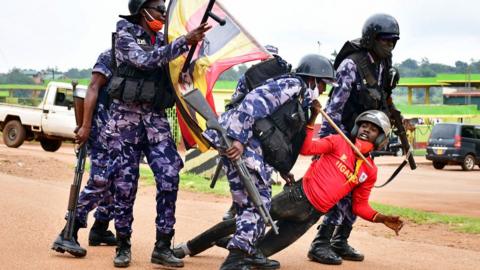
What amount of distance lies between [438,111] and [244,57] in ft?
186

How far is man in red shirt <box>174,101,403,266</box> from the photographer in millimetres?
6309

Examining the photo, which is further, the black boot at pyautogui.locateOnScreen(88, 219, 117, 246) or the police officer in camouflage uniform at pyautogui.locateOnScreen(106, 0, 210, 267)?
the black boot at pyautogui.locateOnScreen(88, 219, 117, 246)

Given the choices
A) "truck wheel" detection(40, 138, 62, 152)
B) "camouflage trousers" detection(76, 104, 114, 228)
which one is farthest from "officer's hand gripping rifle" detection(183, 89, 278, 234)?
"truck wheel" detection(40, 138, 62, 152)

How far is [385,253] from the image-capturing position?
7672 mm

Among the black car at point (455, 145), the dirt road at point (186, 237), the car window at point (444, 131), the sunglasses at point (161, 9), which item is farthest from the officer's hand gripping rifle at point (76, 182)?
the car window at point (444, 131)

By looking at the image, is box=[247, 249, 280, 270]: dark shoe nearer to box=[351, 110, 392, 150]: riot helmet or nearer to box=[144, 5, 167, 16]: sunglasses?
box=[351, 110, 392, 150]: riot helmet

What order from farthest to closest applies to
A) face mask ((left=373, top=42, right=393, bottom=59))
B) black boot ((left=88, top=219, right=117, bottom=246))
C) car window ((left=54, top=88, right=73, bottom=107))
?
car window ((left=54, top=88, right=73, bottom=107)), black boot ((left=88, top=219, right=117, bottom=246)), face mask ((left=373, top=42, right=393, bottom=59))

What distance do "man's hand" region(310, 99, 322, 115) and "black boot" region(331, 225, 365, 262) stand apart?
151 centimetres

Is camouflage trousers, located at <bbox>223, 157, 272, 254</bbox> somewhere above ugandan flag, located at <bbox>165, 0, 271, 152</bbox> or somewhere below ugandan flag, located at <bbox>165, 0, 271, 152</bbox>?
below

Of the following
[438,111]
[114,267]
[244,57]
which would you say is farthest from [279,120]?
[438,111]

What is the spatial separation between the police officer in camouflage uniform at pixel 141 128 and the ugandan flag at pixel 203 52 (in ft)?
0.41

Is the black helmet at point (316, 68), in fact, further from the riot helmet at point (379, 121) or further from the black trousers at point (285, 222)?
the black trousers at point (285, 222)

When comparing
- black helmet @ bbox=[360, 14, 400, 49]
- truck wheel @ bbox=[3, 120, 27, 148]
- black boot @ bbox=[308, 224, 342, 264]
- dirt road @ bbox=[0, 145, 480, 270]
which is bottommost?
truck wheel @ bbox=[3, 120, 27, 148]

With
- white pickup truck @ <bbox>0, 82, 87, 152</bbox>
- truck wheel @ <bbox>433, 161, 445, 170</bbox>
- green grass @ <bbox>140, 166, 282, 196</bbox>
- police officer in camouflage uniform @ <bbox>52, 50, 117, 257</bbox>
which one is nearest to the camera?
police officer in camouflage uniform @ <bbox>52, 50, 117, 257</bbox>
